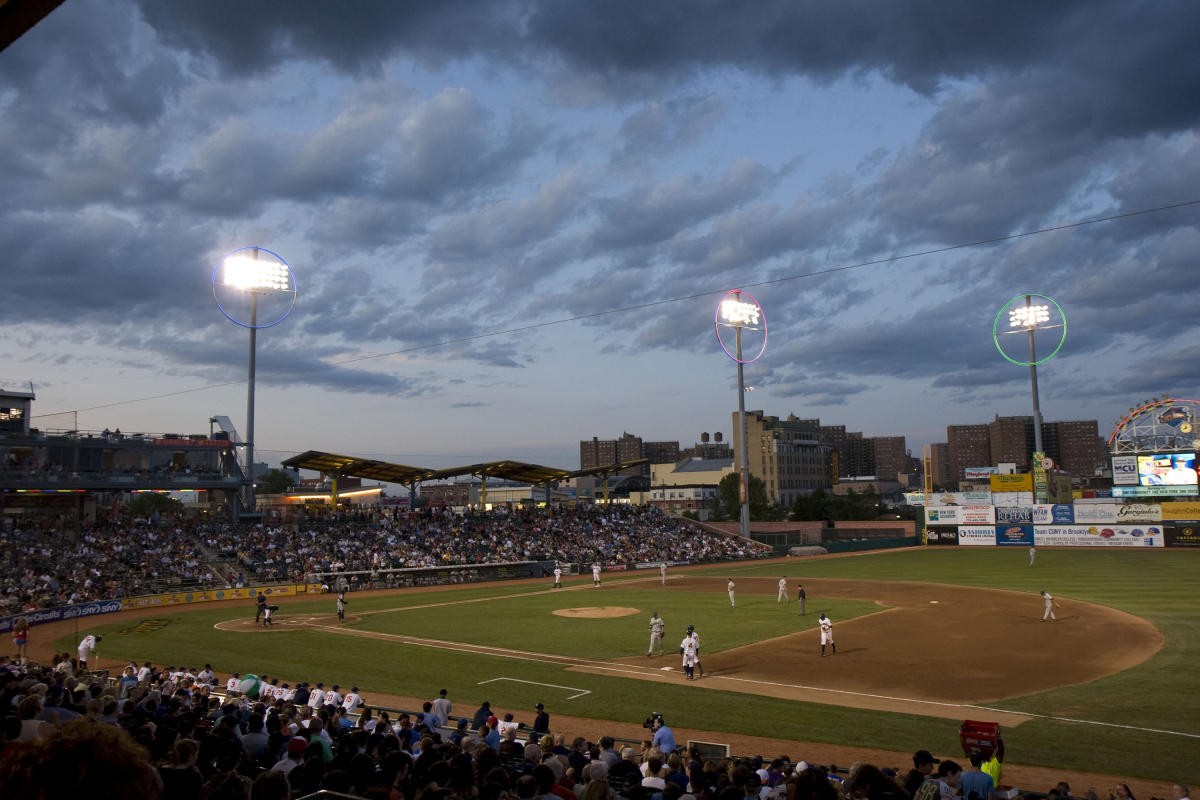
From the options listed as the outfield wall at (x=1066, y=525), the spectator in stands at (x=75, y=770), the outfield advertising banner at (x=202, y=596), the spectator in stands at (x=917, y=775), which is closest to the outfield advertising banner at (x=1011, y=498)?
the outfield wall at (x=1066, y=525)

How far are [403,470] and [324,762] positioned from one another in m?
57.7

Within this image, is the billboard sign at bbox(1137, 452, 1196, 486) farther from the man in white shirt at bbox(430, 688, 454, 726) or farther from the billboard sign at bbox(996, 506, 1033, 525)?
the man in white shirt at bbox(430, 688, 454, 726)

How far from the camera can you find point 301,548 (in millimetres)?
54094

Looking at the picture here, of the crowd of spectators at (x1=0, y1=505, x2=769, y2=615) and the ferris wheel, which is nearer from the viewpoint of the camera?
the crowd of spectators at (x1=0, y1=505, x2=769, y2=615)

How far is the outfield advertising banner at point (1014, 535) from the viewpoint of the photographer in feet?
245

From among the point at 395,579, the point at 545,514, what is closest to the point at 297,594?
the point at 395,579

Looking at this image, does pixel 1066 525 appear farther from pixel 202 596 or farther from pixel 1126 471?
pixel 202 596

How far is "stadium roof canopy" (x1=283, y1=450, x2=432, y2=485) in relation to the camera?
56.9m

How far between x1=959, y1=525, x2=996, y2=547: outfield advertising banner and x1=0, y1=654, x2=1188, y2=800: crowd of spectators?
71.6 meters

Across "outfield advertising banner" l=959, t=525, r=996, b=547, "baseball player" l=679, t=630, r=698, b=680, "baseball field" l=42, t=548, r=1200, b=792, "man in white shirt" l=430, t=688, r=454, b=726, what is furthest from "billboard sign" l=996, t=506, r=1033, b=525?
"man in white shirt" l=430, t=688, r=454, b=726

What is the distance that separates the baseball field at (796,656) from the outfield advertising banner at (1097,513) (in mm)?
27251

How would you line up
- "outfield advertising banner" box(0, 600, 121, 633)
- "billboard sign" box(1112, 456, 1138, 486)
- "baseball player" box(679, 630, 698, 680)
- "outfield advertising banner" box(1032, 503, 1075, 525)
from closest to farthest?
"baseball player" box(679, 630, 698, 680)
"outfield advertising banner" box(0, 600, 121, 633)
"outfield advertising banner" box(1032, 503, 1075, 525)
"billboard sign" box(1112, 456, 1138, 486)

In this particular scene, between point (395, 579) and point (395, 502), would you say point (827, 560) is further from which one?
point (395, 502)

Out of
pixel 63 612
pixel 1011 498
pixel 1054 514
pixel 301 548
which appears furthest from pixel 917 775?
pixel 1011 498
